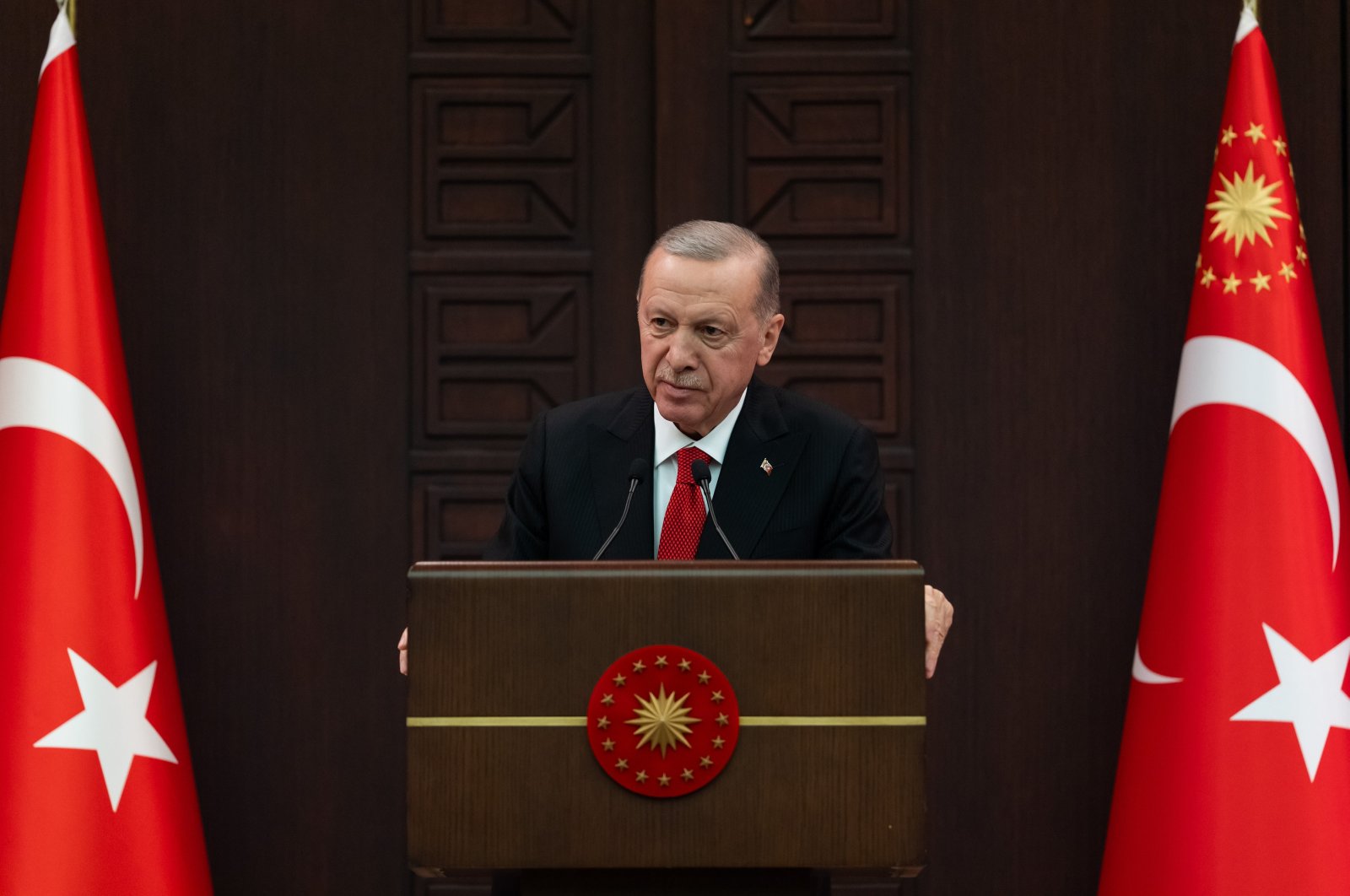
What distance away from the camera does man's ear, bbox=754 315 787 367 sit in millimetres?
2256

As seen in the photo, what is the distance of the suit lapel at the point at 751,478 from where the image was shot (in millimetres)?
2080

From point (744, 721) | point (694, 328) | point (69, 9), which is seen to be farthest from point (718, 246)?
point (69, 9)

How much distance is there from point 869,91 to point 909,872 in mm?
2348

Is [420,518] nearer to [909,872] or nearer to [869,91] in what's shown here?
[869,91]

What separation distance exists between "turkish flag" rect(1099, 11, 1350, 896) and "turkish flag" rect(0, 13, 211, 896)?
2075mm

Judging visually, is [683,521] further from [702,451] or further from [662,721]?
[662,721]

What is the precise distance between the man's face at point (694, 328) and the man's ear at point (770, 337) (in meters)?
0.08

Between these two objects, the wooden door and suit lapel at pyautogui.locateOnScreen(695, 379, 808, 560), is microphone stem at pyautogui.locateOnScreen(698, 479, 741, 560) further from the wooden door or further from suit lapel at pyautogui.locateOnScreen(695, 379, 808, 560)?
the wooden door

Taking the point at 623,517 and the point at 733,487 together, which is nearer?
the point at 623,517

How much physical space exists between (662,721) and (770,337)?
2.79 ft

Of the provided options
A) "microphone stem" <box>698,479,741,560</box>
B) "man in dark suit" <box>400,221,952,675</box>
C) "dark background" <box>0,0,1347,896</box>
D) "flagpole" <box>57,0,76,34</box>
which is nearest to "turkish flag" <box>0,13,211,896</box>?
"flagpole" <box>57,0,76,34</box>

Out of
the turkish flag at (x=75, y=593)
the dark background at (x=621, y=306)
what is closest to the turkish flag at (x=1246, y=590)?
the dark background at (x=621, y=306)

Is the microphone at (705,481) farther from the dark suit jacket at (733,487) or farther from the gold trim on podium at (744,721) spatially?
the gold trim on podium at (744,721)

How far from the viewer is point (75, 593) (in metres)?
2.88
